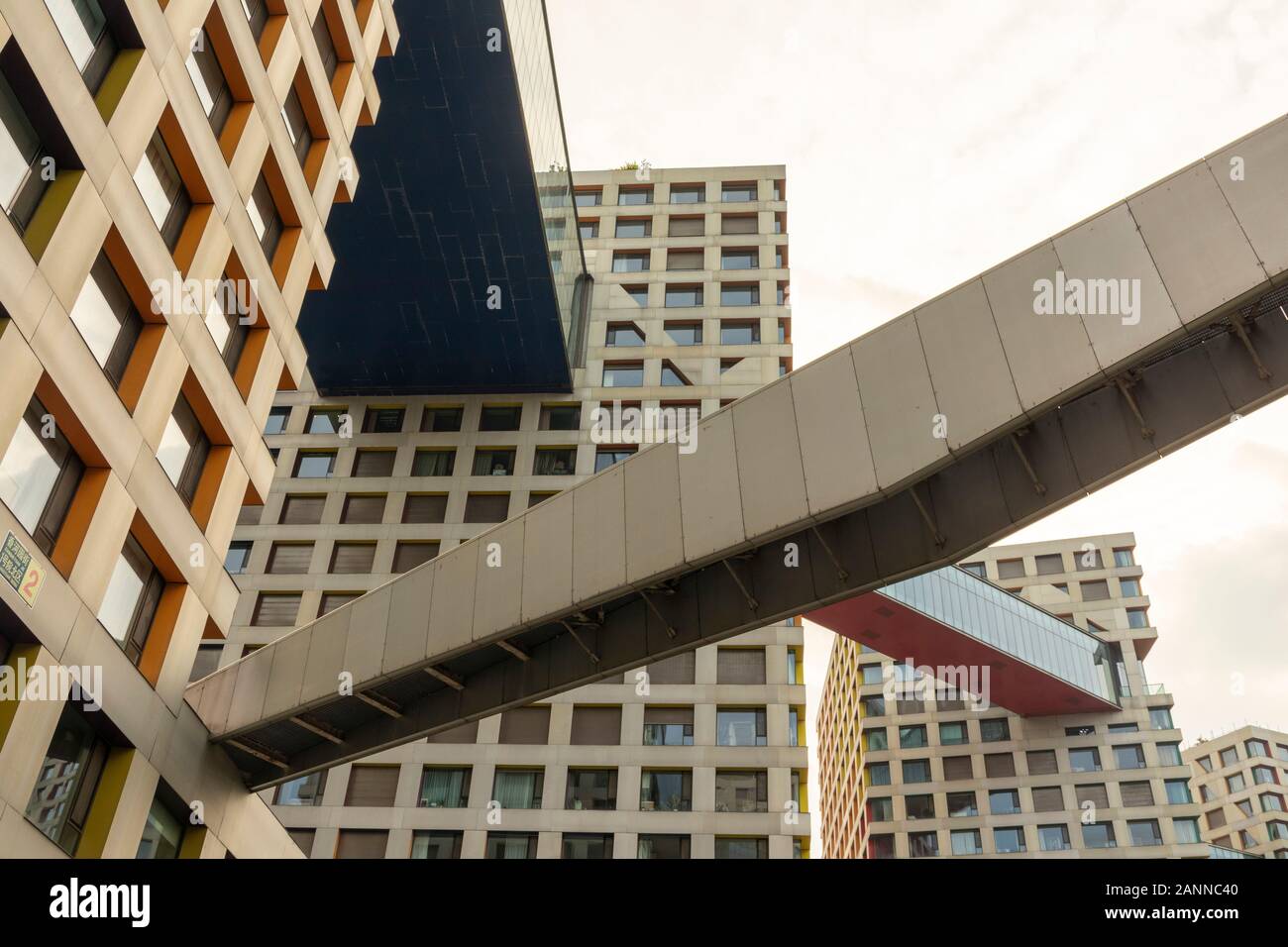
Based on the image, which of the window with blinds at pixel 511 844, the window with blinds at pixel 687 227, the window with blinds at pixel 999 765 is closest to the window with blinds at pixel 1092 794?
the window with blinds at pixel 999 765

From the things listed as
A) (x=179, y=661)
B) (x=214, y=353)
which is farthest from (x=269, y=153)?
(x=179, y=661)

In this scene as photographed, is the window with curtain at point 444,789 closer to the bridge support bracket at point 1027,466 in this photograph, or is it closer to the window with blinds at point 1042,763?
the bridge support bracket at point 1027,466

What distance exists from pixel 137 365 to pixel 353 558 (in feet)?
75.8

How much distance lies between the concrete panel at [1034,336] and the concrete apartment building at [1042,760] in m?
38.9

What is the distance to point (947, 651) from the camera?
50969mm

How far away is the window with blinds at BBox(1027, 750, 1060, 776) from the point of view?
188ft

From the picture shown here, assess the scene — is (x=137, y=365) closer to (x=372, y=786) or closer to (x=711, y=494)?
(x=711, y=494)

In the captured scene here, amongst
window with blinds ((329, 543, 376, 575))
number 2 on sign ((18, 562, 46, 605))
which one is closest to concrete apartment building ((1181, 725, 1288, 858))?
window with blinds ((329, 543, 376, 575))

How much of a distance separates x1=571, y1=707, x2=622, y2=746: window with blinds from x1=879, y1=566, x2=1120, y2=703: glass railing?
49.0 ft

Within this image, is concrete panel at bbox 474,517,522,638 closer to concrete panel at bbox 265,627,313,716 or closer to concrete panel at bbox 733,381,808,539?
concrete panel at bbox 265,627,313,716

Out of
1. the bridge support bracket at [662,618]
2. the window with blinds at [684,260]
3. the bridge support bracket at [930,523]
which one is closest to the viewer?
the bridge support bracket at [930,523]

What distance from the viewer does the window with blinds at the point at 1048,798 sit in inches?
2208

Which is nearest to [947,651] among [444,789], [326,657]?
[444,789]
